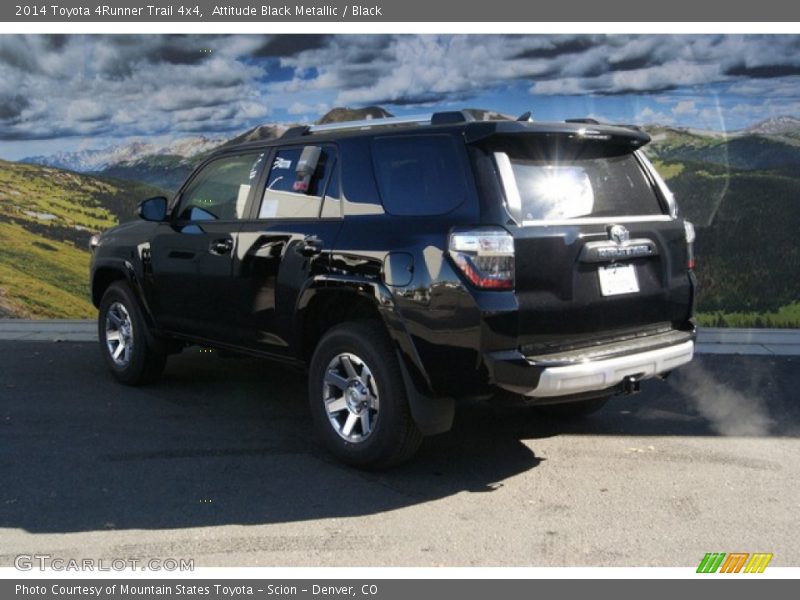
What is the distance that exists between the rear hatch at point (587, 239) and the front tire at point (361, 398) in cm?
80

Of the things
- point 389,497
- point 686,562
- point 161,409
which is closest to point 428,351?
point 389,497

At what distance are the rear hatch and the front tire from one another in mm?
804

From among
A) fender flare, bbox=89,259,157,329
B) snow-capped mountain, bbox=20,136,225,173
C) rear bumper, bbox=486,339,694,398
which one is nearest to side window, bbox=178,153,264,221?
fender flare, bbox=89,259,157,329

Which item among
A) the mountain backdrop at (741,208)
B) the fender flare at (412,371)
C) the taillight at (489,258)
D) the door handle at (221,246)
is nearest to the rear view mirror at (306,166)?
the door handle at (221,246)

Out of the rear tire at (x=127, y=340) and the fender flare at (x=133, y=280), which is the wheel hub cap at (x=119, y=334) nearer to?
the rear tire at (x=127, y=340)

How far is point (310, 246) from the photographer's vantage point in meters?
5.32

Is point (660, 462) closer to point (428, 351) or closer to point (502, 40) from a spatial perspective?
point (428, 351)

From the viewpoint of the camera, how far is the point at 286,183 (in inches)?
227

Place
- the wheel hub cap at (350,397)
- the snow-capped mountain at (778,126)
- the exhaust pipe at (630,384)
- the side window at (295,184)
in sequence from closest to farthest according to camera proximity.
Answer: the exhaust pipe at (630,384), the wheel hub cap at (350,397), the side window at (295,184), the snow-capped mountain at (778,126)

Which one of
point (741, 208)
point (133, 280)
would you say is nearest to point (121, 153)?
point (133, 280)

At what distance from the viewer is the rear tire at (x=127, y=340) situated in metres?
7.00

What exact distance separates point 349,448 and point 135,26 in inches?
265

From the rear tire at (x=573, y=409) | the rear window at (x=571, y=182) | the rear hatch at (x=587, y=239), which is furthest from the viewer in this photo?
the rear tire at (x=573, y=409)

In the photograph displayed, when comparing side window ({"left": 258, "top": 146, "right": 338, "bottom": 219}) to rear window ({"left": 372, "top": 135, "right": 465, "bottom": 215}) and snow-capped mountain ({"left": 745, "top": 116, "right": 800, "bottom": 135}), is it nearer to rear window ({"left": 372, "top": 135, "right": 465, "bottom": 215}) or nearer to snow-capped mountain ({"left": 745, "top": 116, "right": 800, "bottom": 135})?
rear window ({"left": 372, "top": 135, "right": 465, "bottom": 215})
